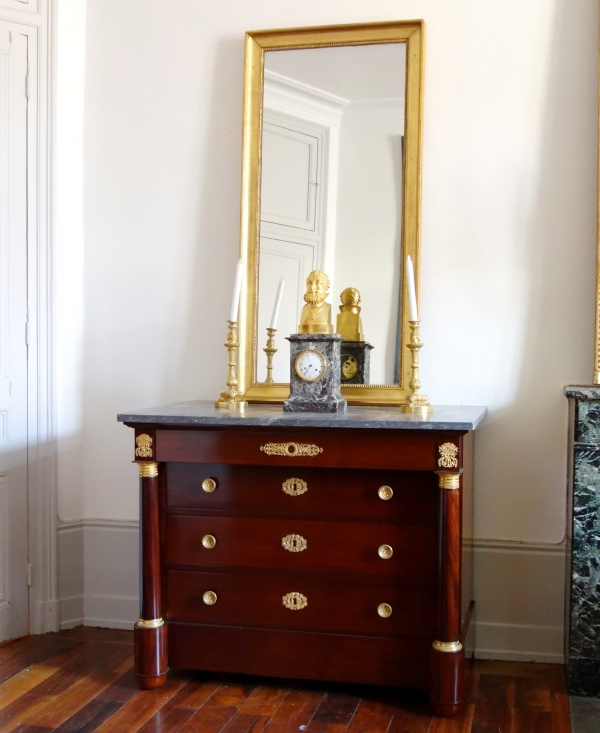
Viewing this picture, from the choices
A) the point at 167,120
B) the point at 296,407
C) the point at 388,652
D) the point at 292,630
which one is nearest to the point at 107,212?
the point at 167,120

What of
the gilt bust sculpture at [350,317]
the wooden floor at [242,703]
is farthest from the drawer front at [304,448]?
the wooden floor at [242,703]

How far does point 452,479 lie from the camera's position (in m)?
2.50

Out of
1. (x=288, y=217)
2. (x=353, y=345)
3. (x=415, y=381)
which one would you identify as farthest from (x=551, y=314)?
(x=288, y=217)

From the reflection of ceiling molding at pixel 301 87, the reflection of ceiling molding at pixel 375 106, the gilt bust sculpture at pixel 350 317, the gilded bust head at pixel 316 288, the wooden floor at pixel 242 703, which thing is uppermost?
the reflection of ceiling molding at pixel 301 87

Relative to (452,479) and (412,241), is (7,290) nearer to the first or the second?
(412,241)

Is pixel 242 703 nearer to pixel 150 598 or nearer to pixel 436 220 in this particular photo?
pixel 150 598

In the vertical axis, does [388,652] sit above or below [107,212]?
below

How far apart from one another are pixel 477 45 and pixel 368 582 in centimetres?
206

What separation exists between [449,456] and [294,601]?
0.73m

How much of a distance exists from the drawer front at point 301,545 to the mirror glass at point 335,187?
0.70 meters

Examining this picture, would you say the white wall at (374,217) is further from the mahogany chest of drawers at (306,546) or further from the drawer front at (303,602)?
the drawer front at (303,602)

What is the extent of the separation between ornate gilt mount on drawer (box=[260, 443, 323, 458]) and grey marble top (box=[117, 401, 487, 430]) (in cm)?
8

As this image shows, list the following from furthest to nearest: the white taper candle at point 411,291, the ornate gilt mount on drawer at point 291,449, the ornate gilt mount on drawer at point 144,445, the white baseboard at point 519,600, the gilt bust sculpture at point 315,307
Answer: the white baseboard at point 519,600 < the gilt bust sculpture at point 315,307 < the white taper candle at point 411,291 < the ornate gilt mount on drawer at point 144,445 < the ornate gilt mount on drawer at point 291,449

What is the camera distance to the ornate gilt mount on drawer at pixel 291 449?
2.59 metres
